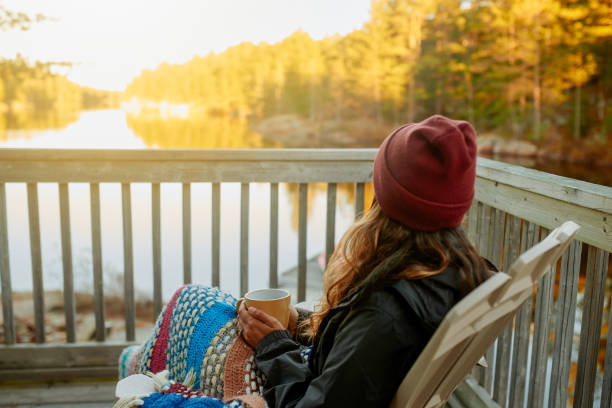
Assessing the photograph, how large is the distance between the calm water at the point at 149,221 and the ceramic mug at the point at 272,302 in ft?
17.9

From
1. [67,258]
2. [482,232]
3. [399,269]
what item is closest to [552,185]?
[482,232]

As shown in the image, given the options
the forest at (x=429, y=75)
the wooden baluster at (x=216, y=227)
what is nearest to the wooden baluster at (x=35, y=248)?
the wooden baluster at (x=216, y=227)

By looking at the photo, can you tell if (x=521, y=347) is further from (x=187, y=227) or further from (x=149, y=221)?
(x=149, y=221)

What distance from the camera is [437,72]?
71.5ft

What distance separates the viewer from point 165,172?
2.26 m

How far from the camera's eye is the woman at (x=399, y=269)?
2.97ft

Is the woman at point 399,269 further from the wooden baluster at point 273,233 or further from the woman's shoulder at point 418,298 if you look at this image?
the wooden baluster at point 273,233

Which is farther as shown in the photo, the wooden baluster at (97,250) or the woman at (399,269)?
the wooden baluster at (97,250)

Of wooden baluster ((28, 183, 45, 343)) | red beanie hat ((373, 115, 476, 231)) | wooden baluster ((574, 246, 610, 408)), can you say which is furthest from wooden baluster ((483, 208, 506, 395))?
wooden baluster ((28, 183, 45, 343))

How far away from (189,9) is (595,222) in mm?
18312

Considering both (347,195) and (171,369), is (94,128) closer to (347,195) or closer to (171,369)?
(347,195)

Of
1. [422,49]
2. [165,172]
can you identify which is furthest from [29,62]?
[422,49]

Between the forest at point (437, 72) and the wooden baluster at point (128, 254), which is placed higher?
the forest at point (437, 72)

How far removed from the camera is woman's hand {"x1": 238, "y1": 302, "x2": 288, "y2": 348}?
1.24 metres
